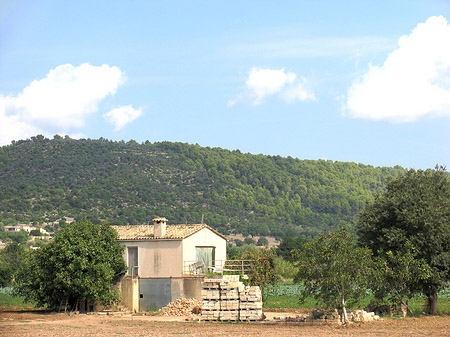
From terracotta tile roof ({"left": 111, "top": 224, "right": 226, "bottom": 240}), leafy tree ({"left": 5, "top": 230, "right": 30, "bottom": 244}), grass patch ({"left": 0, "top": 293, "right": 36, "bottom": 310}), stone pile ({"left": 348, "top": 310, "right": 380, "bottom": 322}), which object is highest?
leafy tree ({"left": 5, "top": 230, "right": 30, "bottom": 244})

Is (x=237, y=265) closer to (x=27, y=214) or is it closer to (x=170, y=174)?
(x=27, y=214)

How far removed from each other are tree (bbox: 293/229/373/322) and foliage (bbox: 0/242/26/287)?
51.3 meters

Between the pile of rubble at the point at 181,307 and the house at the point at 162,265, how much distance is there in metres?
0.60

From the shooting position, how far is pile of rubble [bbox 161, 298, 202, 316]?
1501 inches

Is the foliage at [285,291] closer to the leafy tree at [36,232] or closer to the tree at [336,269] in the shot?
the tree at [336,269]

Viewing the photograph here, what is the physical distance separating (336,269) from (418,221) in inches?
290

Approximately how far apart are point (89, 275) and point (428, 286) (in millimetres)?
20686

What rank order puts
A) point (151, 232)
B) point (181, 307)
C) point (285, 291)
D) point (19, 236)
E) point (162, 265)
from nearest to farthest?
point (181, 307) → point (162, 265) → point (151, 232) → point (285, 291) → point (19, 236)

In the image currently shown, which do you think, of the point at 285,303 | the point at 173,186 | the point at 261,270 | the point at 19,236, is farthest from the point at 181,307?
the point at 173,186

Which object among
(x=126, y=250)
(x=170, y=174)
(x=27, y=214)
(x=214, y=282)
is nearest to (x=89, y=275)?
(x=126, y=250)

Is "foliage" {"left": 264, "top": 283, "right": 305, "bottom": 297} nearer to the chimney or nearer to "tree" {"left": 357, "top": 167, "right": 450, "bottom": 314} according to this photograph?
the chimney

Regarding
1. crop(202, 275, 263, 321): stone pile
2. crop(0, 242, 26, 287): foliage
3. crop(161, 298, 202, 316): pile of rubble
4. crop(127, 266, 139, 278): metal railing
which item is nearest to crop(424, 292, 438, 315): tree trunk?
crop(202, 275, 263, 321): stone pile

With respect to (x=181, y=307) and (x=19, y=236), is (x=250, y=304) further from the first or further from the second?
(x=19, y=236)

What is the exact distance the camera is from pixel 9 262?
81312 mm
